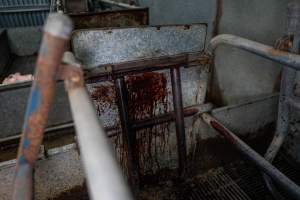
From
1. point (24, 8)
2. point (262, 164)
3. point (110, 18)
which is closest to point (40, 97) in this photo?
point (262, 164)

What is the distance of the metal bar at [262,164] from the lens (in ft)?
4.26

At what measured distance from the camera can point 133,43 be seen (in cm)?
147

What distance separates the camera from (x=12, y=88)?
2137 mm

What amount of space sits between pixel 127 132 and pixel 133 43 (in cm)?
64

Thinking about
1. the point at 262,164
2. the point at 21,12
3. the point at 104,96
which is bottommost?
the point at 262,164

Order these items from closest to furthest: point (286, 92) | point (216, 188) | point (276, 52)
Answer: point (276, 52)
point (286, 92)
point (216, 188)

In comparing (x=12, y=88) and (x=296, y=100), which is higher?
(x=12, y=88)

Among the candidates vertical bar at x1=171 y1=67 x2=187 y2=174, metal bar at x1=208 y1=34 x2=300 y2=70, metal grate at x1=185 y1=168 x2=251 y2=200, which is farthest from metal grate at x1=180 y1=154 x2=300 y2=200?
metal bar at x1=208 y1=34 x2=300 y2=70

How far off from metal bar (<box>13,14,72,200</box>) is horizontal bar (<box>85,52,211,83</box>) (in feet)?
2.56

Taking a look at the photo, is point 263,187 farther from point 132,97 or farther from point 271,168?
point 132,97

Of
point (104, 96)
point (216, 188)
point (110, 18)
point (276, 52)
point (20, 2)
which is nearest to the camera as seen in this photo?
point (276, 52)

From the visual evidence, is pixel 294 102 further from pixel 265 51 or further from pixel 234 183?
pixel 234 183

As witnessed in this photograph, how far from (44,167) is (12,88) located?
1032 millimetres

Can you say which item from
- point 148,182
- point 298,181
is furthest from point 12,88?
point 298,181
